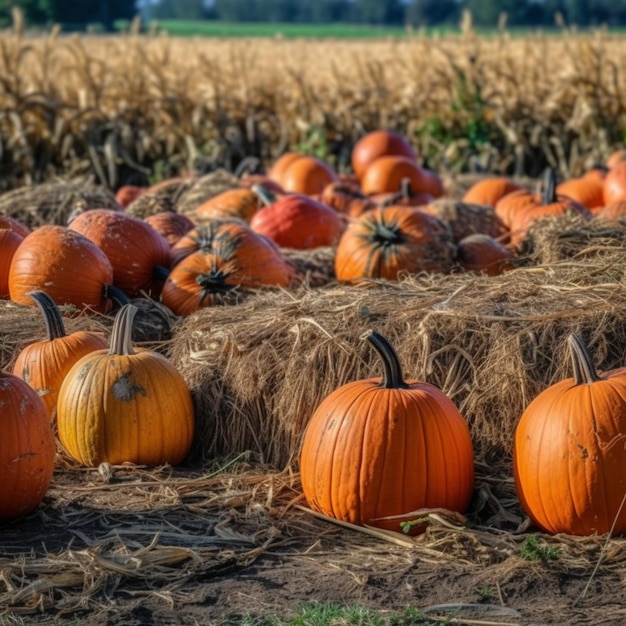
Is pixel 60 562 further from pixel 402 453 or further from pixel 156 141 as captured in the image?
pixel 156 141

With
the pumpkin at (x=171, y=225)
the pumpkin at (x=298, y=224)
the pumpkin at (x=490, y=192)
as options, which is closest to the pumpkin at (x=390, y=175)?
the pumpkin at (x=490, y=192)

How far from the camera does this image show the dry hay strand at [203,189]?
8.73 meters

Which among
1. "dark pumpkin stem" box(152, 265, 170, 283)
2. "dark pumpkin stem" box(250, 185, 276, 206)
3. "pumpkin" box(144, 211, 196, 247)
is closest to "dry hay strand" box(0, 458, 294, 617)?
"dark pumpkin stem" box(152, 265, 170, 283)

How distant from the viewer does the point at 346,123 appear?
1443cm

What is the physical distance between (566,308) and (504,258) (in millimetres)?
1702

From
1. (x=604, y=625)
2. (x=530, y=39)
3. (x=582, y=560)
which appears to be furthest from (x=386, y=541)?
(x=530, y=39)

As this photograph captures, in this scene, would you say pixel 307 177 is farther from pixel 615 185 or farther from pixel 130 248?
pixel 130 248

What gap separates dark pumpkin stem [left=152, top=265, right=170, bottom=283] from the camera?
6078mm

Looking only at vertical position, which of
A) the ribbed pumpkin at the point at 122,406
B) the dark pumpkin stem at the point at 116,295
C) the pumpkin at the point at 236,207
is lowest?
the ribbed pumpkin at the point at 122,406

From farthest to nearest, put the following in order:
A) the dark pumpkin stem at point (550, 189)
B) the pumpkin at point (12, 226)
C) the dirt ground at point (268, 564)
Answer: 1. the dark pumpkin stem at point (550, 189)
2. the pumpkin at point (12, 226)
3. the dirt ground at point (268, 564)

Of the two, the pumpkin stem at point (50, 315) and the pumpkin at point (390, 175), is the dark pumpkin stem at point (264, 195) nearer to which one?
the pumpkin at point (390, 175)

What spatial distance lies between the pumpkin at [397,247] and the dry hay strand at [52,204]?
2315 mm

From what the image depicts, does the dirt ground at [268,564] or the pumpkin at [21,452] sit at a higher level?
the pumpkin at [21,452]

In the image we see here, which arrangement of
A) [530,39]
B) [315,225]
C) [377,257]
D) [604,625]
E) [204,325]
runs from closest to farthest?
[604,625] < [204,325] < [377,257] < [315,225] < [530,39]
